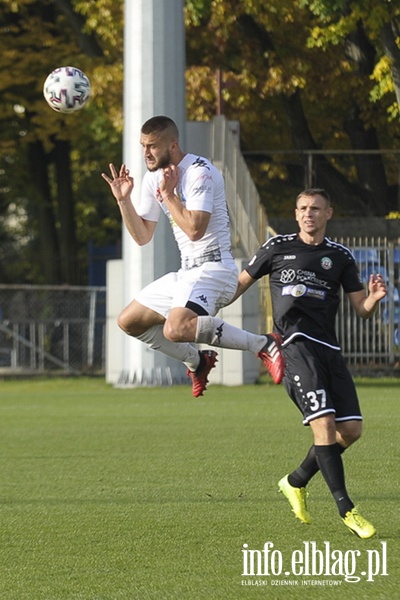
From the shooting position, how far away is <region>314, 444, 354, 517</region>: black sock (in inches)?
330

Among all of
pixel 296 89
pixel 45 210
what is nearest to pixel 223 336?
pixel 296 89

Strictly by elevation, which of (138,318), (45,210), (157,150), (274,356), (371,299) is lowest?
(274,356)

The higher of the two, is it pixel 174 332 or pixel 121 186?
pixel 121 186

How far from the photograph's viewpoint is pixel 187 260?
10117mm

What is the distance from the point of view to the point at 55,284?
36.1 metres

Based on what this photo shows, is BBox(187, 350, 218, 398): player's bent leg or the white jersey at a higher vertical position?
the white jersey

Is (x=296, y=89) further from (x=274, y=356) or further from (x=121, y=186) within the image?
Result: (x=274, y=356)

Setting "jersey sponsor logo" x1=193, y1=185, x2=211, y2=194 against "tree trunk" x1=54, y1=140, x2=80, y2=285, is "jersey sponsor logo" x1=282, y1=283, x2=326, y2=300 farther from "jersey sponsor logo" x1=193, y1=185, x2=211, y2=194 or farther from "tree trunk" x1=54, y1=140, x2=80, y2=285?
"tree trunk" x1=54, y1=140, x2=80, y2=285

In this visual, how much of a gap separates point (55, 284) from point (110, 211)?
10.6 meters

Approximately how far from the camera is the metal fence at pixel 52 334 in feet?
98.8

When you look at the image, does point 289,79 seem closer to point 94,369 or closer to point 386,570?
point 94,369

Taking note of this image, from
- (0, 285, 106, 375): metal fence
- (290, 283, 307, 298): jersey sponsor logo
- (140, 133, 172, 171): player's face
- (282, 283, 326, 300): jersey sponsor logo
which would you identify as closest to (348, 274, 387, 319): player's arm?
(282, 283, 326, 300): jersey sponsor logo

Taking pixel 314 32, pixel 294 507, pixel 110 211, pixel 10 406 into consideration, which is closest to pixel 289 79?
pixel 314 32

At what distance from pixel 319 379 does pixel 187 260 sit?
191cm
